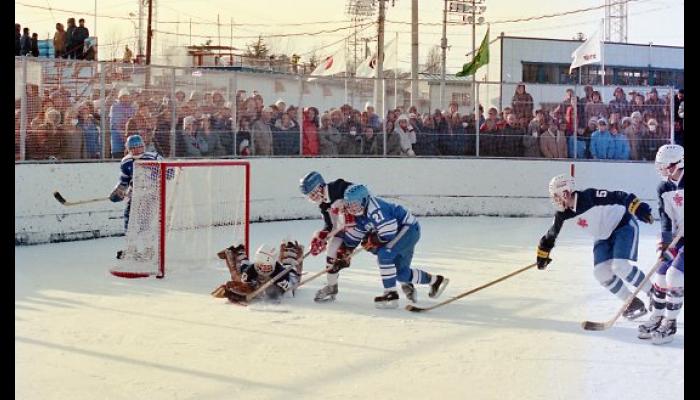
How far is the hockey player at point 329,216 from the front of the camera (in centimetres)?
749

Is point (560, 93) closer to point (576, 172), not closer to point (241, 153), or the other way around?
point (576, 172)

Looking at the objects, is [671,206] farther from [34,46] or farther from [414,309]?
[34,46]

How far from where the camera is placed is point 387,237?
722 cm

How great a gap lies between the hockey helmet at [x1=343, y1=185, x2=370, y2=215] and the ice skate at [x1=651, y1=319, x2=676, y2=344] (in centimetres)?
235

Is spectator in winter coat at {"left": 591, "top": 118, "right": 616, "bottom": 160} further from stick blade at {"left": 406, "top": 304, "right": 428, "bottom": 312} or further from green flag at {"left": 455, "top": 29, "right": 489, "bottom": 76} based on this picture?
stick blade at {"left": 406, "top": 304, "right": 428, "bottom": 312}

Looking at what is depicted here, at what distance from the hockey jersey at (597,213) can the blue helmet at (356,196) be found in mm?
1393

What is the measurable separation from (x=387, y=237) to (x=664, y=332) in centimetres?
220

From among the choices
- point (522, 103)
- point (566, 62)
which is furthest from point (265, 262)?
point (566, 62)

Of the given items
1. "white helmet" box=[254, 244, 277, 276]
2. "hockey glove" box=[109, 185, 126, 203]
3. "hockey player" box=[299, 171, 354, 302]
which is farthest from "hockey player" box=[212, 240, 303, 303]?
"hockey glove" box=[109, 185, 126, 203]

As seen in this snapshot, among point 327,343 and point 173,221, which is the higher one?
point 173,221

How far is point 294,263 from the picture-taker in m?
7.75

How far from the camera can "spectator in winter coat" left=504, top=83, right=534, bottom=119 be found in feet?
49.5

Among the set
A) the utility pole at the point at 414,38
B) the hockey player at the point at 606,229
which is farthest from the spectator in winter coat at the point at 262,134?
the utility pole at the point at 414,38
